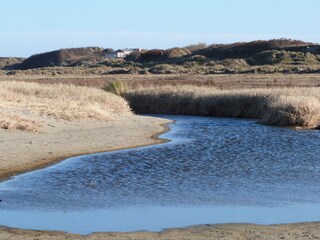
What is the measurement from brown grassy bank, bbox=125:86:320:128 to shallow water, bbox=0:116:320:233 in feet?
20.1

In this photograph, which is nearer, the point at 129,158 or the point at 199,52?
the point at 129,158

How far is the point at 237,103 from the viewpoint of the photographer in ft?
117

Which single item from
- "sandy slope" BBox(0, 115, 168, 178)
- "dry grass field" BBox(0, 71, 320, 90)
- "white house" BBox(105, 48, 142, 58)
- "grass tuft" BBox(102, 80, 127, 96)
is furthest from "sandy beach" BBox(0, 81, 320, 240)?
"white house" BBox(105, 48, 142, 58)

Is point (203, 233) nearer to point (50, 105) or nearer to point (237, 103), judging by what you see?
point (50, 105)

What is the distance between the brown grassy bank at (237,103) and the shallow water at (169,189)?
614 cm

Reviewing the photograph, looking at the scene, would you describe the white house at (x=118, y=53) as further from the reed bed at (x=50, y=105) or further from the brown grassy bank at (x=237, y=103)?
the reed bed at (x=50, y=105)

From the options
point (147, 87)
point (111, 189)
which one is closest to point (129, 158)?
point (111, 189)

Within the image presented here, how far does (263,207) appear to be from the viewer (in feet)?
40.4

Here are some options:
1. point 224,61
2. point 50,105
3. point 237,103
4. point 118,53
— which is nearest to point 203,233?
point 50,105

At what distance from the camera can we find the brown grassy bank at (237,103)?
1131 inches

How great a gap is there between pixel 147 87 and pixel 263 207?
2986 cm

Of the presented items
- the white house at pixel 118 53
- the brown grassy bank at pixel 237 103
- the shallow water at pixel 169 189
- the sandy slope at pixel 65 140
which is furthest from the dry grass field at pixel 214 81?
the white house at pixel 118 53

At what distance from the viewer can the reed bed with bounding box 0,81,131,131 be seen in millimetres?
23250

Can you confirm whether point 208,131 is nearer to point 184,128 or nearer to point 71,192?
point 184,128
